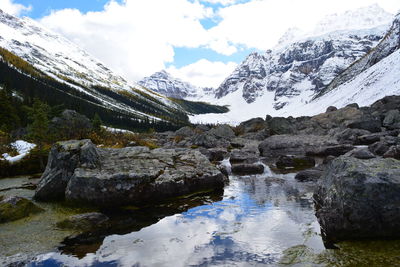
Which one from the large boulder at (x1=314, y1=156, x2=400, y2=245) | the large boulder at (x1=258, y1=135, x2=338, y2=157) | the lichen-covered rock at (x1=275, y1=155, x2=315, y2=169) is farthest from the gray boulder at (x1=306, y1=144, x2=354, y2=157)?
the large boulder at (x1=314, y1=156, x2=400, y2=245)

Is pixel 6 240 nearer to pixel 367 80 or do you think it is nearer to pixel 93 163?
pixel 93 163

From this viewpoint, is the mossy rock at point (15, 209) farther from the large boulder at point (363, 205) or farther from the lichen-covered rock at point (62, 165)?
the large boulder at point (363, 205)

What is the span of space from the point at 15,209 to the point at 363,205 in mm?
10928

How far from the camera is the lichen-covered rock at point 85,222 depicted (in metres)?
9.78

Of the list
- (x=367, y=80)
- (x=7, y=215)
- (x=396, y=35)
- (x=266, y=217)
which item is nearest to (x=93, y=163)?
(x=7, y=215)

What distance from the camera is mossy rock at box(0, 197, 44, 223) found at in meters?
10.3

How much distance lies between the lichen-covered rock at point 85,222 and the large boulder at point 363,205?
6.88m

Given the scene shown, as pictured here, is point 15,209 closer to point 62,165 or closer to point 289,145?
point 62,165

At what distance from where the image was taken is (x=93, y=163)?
Result: 1299 centimetres

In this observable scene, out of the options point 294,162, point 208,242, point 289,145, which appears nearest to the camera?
point 208,242

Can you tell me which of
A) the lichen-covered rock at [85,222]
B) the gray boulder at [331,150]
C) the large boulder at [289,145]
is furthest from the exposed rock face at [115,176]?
the large boulder at [289,145]

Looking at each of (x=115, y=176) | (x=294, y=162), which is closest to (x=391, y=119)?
(x=294, y=162)

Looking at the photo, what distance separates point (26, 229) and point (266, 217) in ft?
25.4

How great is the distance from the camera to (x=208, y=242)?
863 cm
